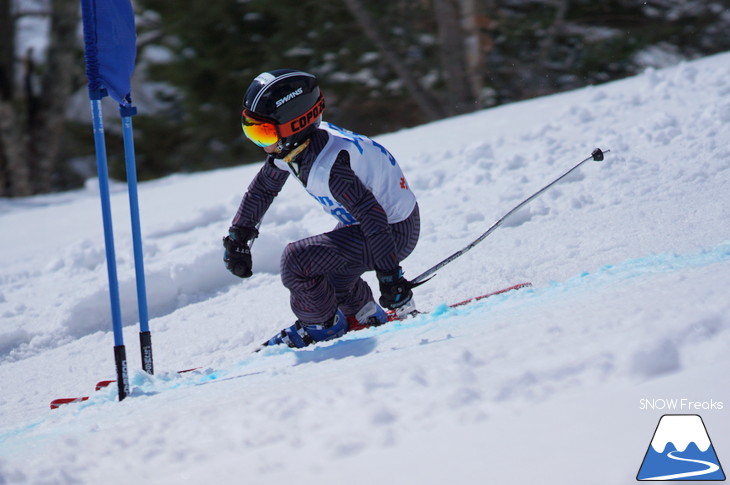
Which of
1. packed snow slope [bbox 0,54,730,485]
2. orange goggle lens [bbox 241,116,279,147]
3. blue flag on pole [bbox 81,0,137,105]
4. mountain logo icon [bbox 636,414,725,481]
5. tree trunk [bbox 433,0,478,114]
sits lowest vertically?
mountain logo icon [bbox 636,414,725,481]

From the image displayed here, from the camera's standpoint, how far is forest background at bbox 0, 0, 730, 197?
43.8 ft

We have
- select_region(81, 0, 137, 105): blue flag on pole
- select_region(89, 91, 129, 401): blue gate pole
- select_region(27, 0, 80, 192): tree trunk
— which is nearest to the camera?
select_region(89, 91, 129, 401): blue gate pole

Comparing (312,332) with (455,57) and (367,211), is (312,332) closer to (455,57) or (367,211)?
(367,211)

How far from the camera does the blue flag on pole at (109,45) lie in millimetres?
3104

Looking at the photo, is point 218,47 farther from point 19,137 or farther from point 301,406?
point 301,406

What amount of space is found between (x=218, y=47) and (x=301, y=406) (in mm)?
13311

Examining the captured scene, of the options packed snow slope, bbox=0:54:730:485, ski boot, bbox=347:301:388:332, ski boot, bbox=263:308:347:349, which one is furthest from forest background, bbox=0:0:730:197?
ski boot, bbox=263:308:347:349

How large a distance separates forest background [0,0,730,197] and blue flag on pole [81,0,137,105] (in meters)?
9.67

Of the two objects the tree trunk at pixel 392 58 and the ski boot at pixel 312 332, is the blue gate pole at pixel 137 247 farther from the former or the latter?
the tree trunk at pixel 392 58

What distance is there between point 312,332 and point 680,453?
2.05 meters

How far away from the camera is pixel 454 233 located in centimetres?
500

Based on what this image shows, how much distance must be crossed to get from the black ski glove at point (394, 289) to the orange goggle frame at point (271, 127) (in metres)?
0.67

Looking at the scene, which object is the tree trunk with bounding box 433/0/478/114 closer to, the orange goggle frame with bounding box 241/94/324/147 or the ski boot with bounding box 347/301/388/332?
the ski boot with bounding box 347/301/388/332

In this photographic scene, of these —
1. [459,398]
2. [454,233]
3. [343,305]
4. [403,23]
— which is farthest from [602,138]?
[403,23]
